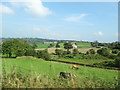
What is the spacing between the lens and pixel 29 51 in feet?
99.4

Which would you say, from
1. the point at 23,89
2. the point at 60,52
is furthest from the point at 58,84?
the point at 60,52

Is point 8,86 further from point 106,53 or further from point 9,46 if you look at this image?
point 106,53

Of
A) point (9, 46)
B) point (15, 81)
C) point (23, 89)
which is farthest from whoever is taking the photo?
point (9, 46)

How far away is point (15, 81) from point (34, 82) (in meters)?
0.53

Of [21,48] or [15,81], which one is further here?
[21,48]

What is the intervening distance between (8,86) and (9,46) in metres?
23.8

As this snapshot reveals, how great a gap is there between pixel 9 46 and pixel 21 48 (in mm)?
2235

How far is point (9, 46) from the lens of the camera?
84.4ft

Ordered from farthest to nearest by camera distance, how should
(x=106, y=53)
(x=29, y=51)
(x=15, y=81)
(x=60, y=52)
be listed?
(x=60, y=52) < (x=106, y=53) < (x=29, y=51) < (x=15, y=81)

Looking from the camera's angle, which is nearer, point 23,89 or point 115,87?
point 23,89

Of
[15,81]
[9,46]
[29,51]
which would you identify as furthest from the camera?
[29,51]

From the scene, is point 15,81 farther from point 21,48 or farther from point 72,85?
point 21,48

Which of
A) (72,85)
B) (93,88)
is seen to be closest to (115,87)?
(93,88)

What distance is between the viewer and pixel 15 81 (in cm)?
362
